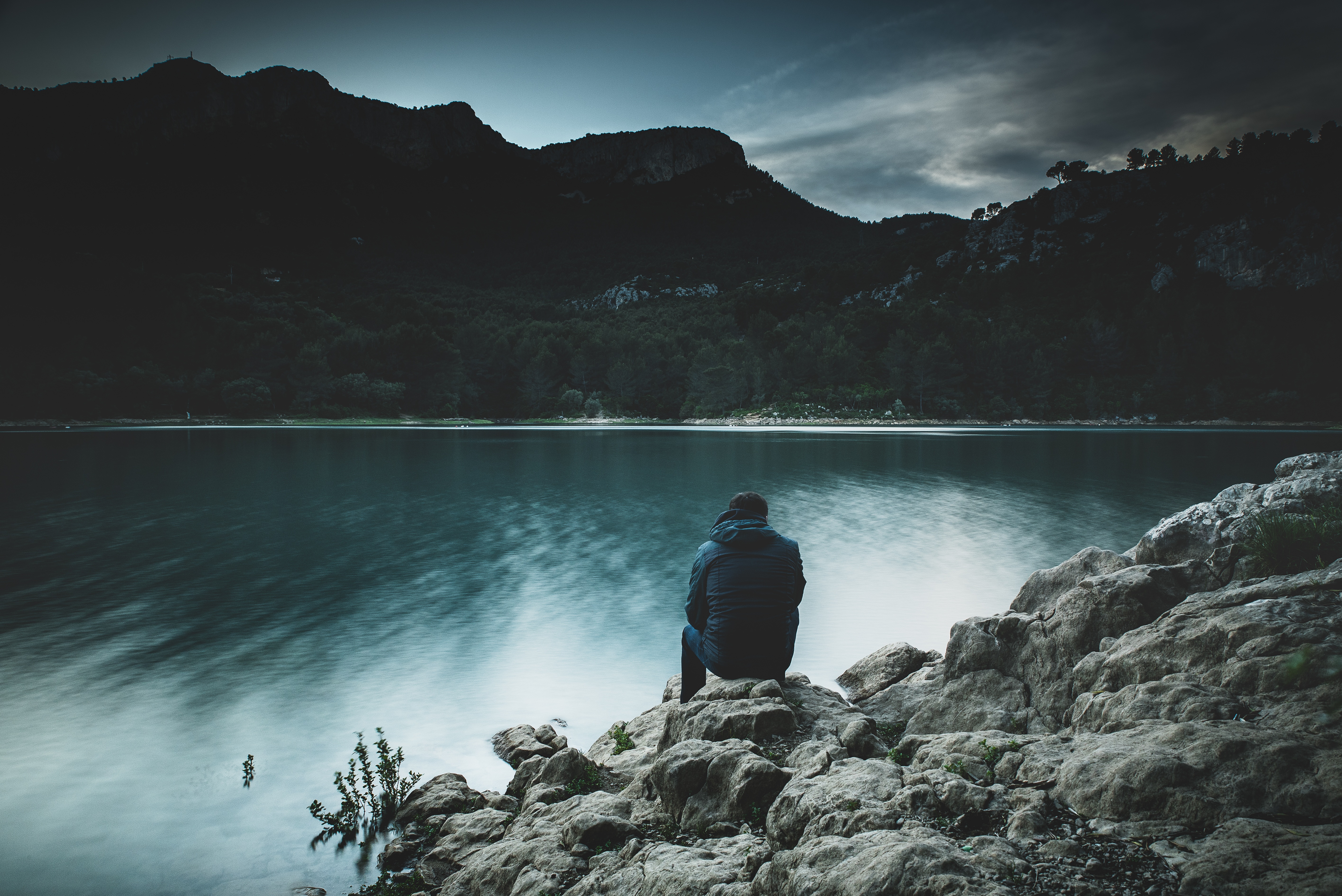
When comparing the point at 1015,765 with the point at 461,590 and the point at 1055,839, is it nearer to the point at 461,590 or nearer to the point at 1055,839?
the point at 1055,839

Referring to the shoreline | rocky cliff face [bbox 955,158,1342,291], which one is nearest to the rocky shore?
the shoreline

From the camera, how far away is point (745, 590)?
5801 mm

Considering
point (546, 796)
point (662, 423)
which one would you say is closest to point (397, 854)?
point (546, 796)

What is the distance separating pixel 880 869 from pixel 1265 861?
59.2 inches

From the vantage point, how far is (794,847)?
3.58 meters

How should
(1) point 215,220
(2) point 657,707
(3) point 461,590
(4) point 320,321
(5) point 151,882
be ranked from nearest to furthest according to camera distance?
(5) point 151,882 < (2) point 657,707 < (3) point 461,590 < (4) point 320,321 < (1) point 215,220

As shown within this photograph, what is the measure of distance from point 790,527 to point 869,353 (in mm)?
103429

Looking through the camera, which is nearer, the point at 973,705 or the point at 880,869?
the point at 880,869

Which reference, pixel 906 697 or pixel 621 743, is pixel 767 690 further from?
pixel 906 697

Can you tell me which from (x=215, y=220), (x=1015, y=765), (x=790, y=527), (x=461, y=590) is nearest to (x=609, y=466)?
(x=790, y=527)

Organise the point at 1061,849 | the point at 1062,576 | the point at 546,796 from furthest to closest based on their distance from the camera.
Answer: the point at 1062,576 → the point at 546,796 → the point at 1061,849

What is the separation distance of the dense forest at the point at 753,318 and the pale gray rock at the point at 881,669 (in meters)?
99.2

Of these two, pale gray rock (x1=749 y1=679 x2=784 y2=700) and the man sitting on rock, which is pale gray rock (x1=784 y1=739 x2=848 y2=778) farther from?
the man sitting on rock

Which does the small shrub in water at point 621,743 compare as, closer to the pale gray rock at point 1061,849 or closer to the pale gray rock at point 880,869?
the pale gray rock at point 880,869
